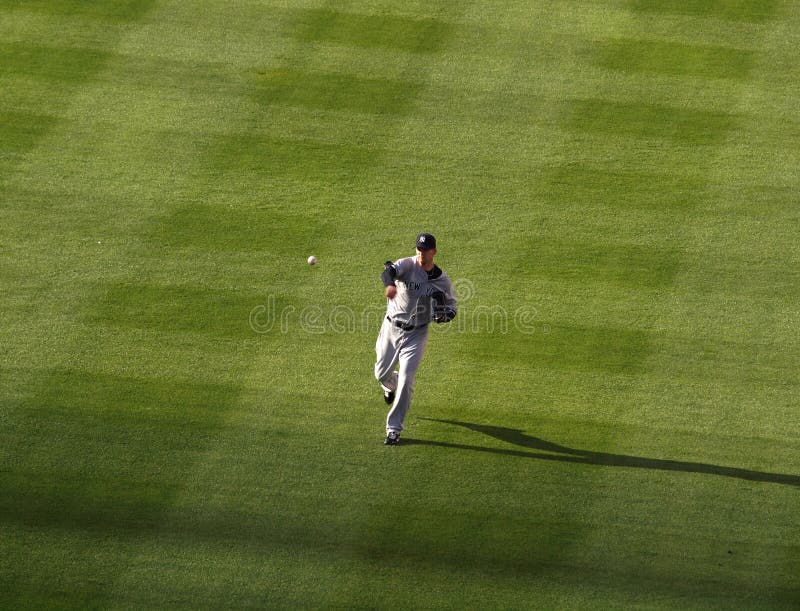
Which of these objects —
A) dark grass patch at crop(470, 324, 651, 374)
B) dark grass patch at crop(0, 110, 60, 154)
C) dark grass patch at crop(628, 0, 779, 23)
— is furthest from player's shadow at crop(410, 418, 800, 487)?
dark grass patch at crop(628, 0, 779, 23)

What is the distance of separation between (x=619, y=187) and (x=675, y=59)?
3.08 meters

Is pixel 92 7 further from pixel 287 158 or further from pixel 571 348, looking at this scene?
pixel 571 348

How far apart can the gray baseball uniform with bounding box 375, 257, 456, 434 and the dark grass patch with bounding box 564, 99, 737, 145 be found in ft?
15.9

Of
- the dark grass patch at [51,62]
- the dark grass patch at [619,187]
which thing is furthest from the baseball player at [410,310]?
the dark grass patch at [51,62]

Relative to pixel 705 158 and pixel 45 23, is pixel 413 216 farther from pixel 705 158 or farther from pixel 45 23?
pixel 45 23

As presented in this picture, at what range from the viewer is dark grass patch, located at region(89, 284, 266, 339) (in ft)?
33.7

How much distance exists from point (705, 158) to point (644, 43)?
263 centimetres

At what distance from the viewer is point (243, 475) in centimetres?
871

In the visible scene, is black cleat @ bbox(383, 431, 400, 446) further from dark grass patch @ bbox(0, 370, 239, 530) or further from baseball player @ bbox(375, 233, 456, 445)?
dark grass patch @ bbox(0, 370, 239, 530)

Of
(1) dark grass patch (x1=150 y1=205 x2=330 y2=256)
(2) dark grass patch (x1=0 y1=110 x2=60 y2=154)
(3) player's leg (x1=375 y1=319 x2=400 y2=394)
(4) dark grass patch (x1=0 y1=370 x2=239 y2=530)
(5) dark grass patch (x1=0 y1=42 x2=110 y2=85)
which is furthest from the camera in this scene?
(5) dark grass patch (x1=0 y1=42 x2=110 y2=85)

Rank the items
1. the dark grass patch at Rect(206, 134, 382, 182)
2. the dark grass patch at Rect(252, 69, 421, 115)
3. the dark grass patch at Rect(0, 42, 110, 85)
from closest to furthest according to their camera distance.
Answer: the dark grass patch at Rect(206, 134, 382, 182), the dark grass patch at Rect(252, 69, 421, 115), the dark grass patch at Rect(0, 42, 110, 85)

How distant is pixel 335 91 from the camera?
44.5ft

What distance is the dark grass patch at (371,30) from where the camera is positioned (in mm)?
14391

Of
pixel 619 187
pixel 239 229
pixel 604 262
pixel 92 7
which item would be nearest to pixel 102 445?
pixel 239 229
